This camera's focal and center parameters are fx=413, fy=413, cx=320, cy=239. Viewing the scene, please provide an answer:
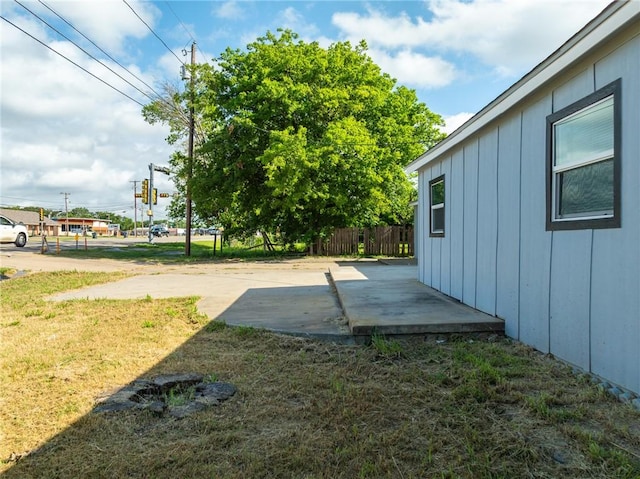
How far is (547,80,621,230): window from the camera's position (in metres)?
2.88

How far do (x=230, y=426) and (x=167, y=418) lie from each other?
42 cm

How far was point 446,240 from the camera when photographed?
254 inches

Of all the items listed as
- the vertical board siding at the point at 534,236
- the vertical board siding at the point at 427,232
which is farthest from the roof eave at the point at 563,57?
the vertical board siding at the point at 427,232

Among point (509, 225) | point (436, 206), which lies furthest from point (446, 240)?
point (509, 225)

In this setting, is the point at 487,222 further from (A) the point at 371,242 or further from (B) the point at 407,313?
(A) the point at 371,242

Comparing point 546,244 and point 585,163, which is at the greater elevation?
point 585,163

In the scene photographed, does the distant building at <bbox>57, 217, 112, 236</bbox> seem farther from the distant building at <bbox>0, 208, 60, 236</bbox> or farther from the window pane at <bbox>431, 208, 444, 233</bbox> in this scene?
the window pane at <bbox>431, 208, 444, 233</bbox>

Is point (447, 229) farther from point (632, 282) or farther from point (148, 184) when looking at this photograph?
point (148, 184)

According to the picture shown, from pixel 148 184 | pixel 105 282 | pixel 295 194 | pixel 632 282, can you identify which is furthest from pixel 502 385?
pixel 148 184

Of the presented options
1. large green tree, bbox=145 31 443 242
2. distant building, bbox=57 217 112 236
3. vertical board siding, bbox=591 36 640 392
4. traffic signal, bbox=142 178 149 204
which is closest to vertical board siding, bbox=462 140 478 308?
vertical board siding, bbox=591 36 640 392

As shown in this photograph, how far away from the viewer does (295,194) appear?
604 inches

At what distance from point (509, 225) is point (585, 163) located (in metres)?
1.23

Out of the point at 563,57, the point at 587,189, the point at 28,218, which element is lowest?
the point at 587,189

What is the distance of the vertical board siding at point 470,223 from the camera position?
5273 mm
